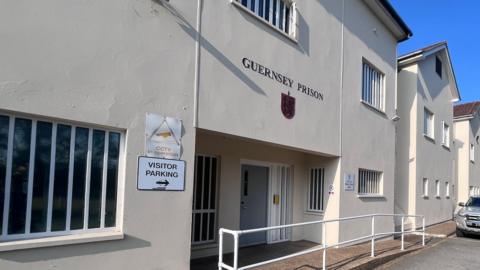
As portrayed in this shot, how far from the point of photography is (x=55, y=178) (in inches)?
172

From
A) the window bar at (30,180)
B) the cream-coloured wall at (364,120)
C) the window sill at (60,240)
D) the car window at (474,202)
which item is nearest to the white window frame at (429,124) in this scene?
the car window at (474,202)

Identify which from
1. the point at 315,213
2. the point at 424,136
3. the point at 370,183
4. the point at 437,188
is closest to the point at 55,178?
the point at 315,213

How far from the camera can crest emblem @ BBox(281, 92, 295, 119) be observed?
7844 mm

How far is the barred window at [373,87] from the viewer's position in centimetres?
1178

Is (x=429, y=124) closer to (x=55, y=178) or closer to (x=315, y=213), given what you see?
(x=315, y=213)

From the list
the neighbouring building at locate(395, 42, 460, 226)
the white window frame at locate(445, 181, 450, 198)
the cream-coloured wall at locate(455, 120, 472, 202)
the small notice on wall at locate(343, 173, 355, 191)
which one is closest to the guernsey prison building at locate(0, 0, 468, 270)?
the small notice on wall at locate(343, 173, 355, 191)

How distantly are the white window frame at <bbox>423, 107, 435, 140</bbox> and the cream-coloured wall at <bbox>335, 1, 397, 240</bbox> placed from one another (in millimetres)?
5103

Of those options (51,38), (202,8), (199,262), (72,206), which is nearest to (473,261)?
(199,262)

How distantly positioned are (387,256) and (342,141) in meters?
2.94

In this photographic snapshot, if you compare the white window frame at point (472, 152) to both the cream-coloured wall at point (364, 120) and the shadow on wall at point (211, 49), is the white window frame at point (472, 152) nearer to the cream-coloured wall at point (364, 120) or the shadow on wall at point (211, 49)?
the cream-coloured wall at point (364, 120)

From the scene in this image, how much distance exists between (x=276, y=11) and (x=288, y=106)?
198 centimetres

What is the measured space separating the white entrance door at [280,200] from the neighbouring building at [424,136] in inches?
259

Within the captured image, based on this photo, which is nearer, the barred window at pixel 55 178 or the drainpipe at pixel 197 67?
the barred window at pixel 55 178

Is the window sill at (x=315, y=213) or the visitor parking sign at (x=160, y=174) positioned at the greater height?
the visitor parking sign at (x=160, y=174)
